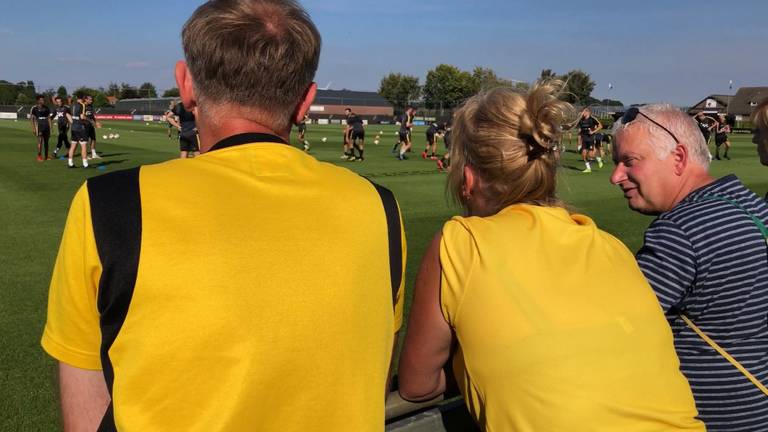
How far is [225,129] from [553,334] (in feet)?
3.23

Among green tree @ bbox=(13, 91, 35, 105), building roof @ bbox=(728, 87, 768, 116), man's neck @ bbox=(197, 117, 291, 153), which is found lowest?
green tree @ bbox=(13, 91, 35, 105)

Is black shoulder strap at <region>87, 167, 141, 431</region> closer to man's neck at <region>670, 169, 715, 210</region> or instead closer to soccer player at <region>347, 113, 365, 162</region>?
man's neck at <region>670, 169, 715, 210</region>

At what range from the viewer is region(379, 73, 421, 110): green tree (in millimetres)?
115500

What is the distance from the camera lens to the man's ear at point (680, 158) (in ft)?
8.02

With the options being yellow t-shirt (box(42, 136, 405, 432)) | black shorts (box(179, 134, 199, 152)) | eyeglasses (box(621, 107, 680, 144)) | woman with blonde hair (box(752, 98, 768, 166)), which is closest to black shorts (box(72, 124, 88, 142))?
black shorts (box(179, 134, 199, 152))

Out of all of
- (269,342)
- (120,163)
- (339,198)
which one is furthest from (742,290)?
(120,163)

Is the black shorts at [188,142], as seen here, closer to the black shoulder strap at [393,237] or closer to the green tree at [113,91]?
the black shoulder strap at [393,237]

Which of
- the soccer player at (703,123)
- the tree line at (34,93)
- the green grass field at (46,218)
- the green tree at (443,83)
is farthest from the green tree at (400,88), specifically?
the soccer player at (703,123)

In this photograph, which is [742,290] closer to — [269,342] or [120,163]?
[269,342]

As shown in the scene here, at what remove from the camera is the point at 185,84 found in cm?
150

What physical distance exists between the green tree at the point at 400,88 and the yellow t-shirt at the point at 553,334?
11499 cm

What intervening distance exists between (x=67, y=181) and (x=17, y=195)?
7.13 ft

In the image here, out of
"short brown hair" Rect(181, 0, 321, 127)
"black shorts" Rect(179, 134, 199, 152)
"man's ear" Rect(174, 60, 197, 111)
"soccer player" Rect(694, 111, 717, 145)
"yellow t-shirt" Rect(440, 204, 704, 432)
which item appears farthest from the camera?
"black shorts" Rect(179, 134, 199, 152)

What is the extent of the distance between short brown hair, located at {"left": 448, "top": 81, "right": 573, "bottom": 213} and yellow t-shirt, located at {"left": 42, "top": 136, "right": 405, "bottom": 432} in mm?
733
